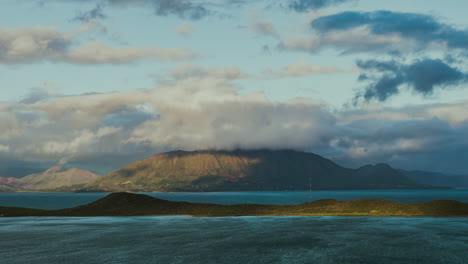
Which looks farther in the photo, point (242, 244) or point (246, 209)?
point (246, 209)

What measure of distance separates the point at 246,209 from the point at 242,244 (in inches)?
3739

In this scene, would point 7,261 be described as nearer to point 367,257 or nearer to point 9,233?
point 9,233

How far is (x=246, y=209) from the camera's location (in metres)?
179

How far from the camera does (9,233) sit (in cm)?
10681

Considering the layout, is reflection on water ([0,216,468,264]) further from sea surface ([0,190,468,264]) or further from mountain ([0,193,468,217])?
mountain ([0,193,468,217])

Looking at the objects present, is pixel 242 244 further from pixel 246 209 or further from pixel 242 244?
pixel 246 209

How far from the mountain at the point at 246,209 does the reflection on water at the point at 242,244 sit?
40.6 m

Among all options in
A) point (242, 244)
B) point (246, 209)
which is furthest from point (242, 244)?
point (246, 209)

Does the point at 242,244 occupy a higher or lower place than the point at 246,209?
lower

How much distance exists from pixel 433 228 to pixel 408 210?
49.1 metres

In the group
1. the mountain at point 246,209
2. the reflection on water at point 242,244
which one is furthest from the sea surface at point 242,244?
the mountain at point 246,209

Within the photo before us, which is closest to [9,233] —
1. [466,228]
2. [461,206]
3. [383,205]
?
[466,228]

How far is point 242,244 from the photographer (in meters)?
84.7

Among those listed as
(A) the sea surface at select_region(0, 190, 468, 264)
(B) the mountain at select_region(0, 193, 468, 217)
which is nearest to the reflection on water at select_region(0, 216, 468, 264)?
(A) the sea surface at select_region(0, 190, 468, 264)
